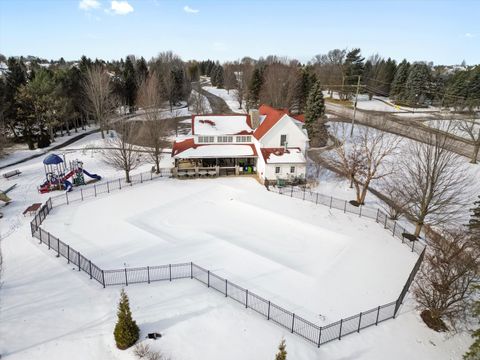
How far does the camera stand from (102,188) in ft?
105

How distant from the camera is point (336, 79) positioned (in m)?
90.7

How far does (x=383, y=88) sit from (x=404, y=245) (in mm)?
82501

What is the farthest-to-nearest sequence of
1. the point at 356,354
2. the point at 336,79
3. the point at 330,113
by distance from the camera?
the point at 336,79, the point at 330,113, the point at 356,354

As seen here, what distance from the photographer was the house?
33.4 meters

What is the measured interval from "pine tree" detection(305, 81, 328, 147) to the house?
7.38m

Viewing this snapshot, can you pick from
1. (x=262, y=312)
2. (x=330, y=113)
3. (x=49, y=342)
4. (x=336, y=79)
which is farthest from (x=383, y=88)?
(x=49, y=342)

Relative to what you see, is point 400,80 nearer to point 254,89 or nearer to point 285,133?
point 254,89

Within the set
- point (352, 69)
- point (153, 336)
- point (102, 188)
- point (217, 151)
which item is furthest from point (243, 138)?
point (352, 69)

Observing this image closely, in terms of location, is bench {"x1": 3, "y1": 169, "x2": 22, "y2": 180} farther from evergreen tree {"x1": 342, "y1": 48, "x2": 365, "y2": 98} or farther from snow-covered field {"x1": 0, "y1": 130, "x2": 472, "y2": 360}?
evergreen tree {"x1": 342, "y1": 48, "x2": 365, "y2": 98}

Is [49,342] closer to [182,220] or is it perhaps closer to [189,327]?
[189,327]

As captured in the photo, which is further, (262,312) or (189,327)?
(262,312)

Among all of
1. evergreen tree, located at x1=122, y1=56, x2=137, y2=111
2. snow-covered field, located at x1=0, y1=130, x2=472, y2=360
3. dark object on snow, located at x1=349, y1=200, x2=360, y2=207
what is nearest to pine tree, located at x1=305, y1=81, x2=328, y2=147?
snow-covered field, located at x1=0, y1=130, x2=472, y2=360

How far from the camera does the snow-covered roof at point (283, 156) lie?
1294 inches

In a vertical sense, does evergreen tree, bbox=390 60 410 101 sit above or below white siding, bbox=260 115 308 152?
above
